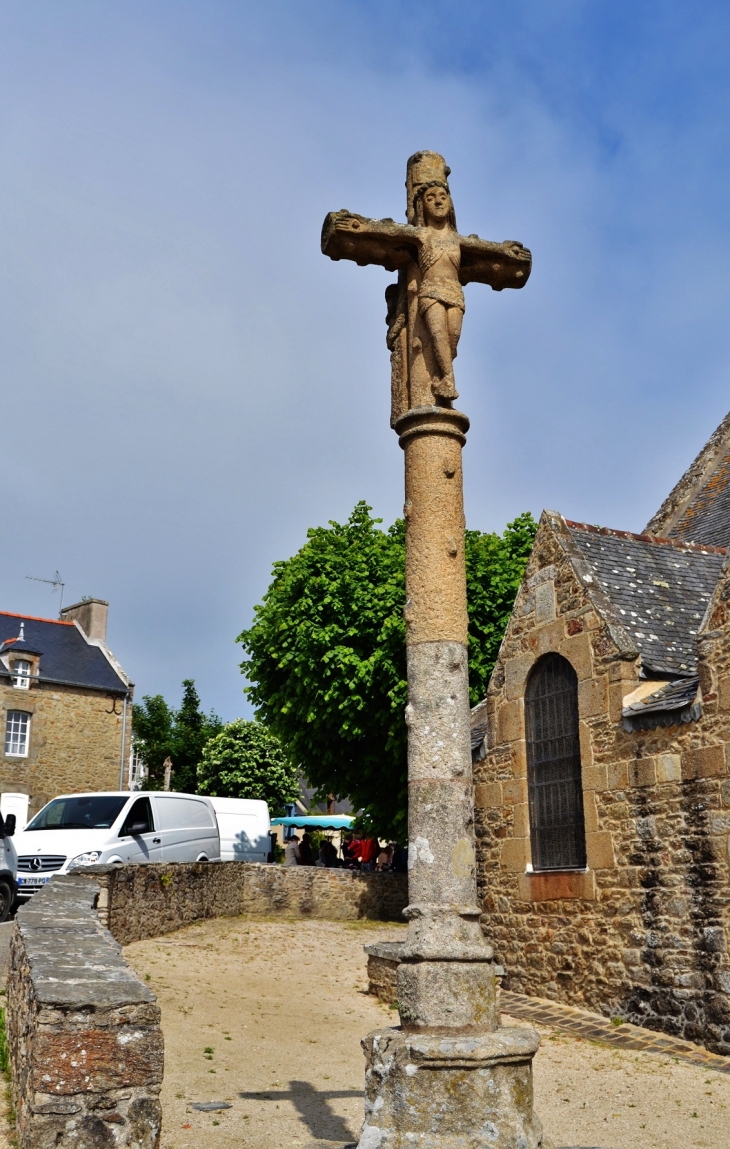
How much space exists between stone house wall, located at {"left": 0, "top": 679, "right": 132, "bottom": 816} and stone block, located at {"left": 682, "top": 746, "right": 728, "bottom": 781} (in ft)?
81.3

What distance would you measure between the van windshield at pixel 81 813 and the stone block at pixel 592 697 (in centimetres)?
675

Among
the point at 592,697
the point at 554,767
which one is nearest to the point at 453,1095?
the point at 592,697

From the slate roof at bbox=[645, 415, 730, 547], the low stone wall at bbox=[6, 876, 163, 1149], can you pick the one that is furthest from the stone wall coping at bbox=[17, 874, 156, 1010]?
the slate roof at bbox=[645, 415, 730, 547]

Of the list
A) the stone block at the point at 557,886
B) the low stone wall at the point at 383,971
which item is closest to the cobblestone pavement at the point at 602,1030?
the stone block at the point at 557,886

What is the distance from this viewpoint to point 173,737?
40844 millimetres

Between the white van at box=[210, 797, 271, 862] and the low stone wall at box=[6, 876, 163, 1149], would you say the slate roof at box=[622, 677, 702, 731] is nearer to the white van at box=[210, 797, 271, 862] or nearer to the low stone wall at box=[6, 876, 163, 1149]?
the low stone wall at box=[6, 876, 163, 1149]

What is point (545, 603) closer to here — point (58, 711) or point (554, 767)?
point (554, 767)

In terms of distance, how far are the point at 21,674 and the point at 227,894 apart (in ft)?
54.9

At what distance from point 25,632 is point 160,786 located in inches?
361

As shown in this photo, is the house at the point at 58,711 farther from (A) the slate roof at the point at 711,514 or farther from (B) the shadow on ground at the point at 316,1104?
(B) the shadow on ground at the point at 316,1104

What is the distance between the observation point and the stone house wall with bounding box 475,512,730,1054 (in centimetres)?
A: 927

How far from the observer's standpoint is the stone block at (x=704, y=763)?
9.25m

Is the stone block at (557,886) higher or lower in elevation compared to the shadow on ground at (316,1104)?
A: higher

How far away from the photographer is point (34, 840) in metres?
13.7
